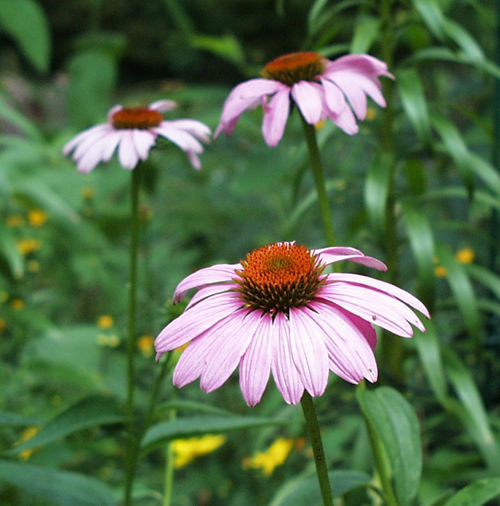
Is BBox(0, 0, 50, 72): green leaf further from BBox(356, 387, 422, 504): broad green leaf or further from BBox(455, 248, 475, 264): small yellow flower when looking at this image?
BBox(356, 387, 422, 504): broad green leaf

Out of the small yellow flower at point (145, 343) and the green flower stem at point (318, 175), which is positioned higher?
the green flower stem at point (318, 175)

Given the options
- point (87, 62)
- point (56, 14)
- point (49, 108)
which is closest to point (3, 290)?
point (87, 62)

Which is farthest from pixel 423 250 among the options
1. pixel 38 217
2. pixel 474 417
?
pixel 38 217

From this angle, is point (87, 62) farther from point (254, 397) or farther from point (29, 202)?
point (254, 397)

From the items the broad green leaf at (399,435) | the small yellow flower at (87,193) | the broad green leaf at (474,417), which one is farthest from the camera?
the small yellow flower at (87,193)

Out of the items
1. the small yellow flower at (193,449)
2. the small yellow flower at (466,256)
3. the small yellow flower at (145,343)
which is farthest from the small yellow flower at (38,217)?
the small yellow flower at (466,256)

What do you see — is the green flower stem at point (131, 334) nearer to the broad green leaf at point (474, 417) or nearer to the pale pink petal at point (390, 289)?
the pale pink petal at point (390, 289)
